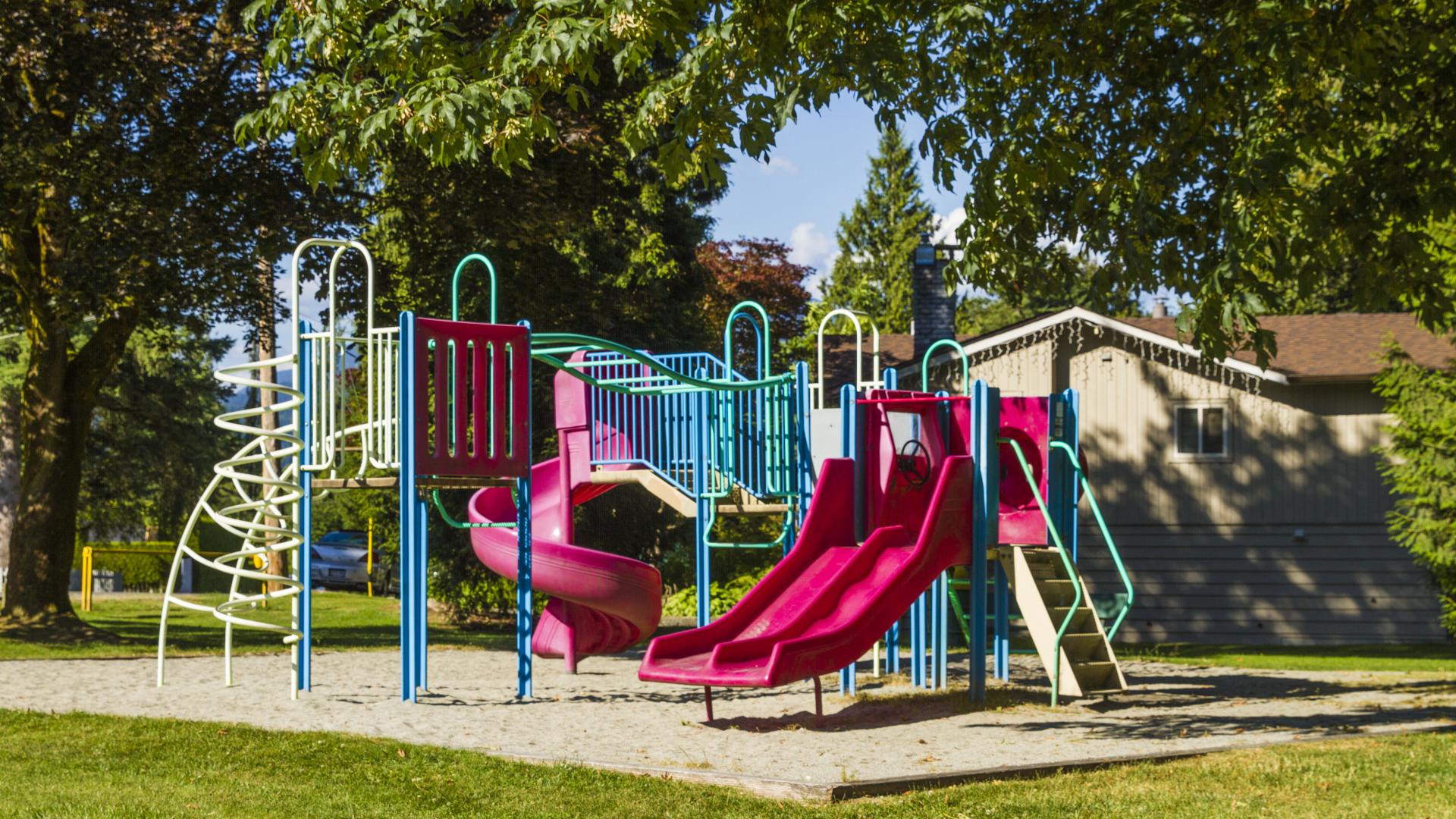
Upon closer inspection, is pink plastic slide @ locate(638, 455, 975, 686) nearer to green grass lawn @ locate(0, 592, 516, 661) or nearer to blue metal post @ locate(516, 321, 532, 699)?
blue metal post @ locate(516, 321, 532, 699)

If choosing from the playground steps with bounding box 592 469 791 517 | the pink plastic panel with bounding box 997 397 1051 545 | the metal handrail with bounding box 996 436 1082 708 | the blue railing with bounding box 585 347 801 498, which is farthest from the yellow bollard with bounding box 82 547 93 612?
the metal handrail with bounding box 996 436 1082 708

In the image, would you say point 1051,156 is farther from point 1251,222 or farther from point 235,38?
point 235,38

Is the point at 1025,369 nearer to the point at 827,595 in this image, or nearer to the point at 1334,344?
the point at 1334,344

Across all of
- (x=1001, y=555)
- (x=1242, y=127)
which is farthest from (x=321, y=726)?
(x=1242, y=127)

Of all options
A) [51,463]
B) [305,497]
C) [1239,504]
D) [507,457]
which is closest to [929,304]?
[1239,504]

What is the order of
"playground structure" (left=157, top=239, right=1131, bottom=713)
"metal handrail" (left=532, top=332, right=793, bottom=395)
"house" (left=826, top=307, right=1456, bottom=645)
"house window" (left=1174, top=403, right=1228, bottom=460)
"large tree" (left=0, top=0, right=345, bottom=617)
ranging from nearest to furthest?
"playground structure" (left=157, top=239, right=1131, bottom=713) → "metal handrail" (left=532, top=332, right=793, bottom=395) → "large tree" (left=0, top=0, right=345, bottom=617) → "house" (left=826, top=307, right=1456, bottom=645) → "house window" (left=1174, top=403, right=1228, bottom=460)

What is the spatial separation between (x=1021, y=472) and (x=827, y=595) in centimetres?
334

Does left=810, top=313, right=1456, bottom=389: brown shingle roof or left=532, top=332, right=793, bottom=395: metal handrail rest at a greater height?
left=810, top=313, right=1456, bottom=389: brown shingle roof

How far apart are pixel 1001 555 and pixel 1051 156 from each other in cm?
398

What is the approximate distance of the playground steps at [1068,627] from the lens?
41.8 feet

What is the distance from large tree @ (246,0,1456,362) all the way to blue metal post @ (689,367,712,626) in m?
3.01

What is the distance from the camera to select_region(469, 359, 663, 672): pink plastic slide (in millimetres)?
13719

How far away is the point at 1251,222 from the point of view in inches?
381

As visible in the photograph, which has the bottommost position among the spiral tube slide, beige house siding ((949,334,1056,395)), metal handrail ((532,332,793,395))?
the spiral tube slide
